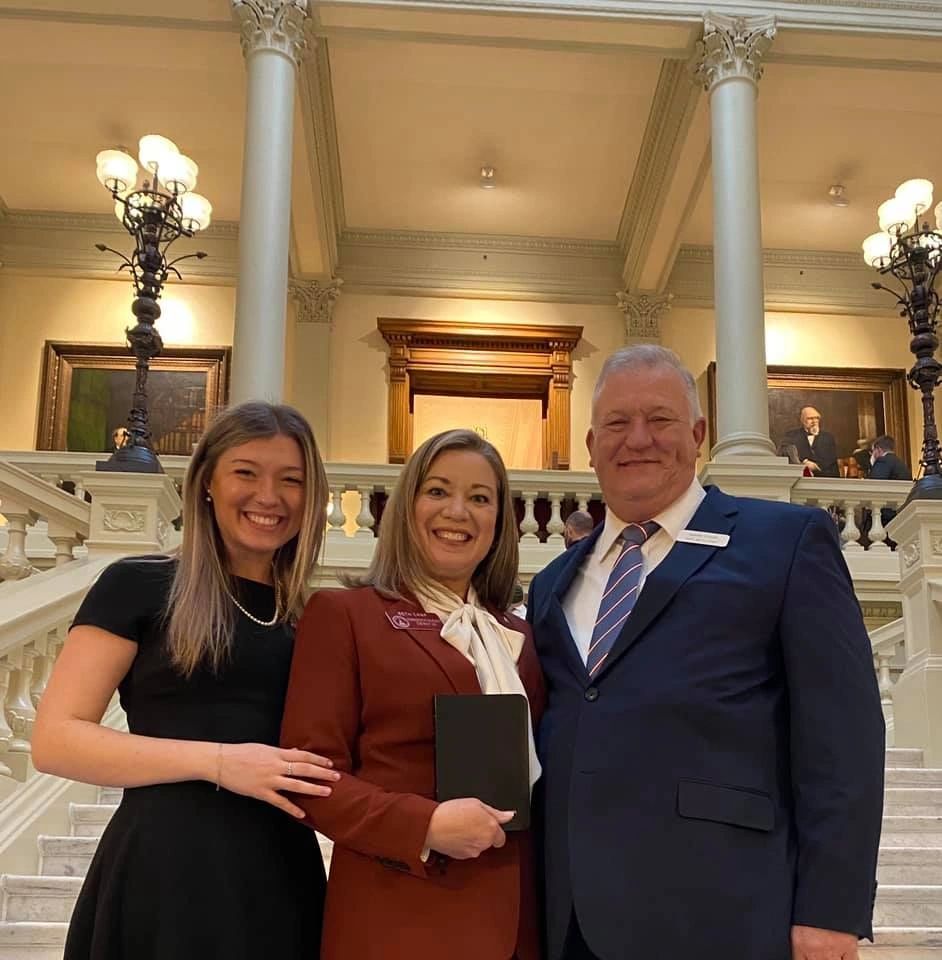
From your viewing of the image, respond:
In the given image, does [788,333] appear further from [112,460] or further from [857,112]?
[112,460]

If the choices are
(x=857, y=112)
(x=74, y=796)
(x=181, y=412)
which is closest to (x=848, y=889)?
(x=74, y=796)

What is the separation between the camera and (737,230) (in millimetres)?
8516

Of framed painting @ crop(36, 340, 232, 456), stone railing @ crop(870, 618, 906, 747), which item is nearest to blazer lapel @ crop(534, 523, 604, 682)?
stone railing @ crop(870, 618, 906, 747)

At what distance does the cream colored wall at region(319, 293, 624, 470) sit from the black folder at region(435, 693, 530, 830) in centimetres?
1128

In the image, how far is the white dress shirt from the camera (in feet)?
6.67

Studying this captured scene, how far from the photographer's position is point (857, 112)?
10.8 metres

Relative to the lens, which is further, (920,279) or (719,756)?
(920,279)

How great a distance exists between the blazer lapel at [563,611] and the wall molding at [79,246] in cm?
1149

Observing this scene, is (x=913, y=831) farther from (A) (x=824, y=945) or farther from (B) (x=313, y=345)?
(B) (x=313, y=345)

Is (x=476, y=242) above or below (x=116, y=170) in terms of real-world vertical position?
above

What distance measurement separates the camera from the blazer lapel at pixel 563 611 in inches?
76.9

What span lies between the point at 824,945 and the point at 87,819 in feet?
10.9

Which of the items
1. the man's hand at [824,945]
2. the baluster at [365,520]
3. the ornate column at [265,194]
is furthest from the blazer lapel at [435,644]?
the baluster at [365,520]

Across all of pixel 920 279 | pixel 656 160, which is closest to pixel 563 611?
pixel 920 279
